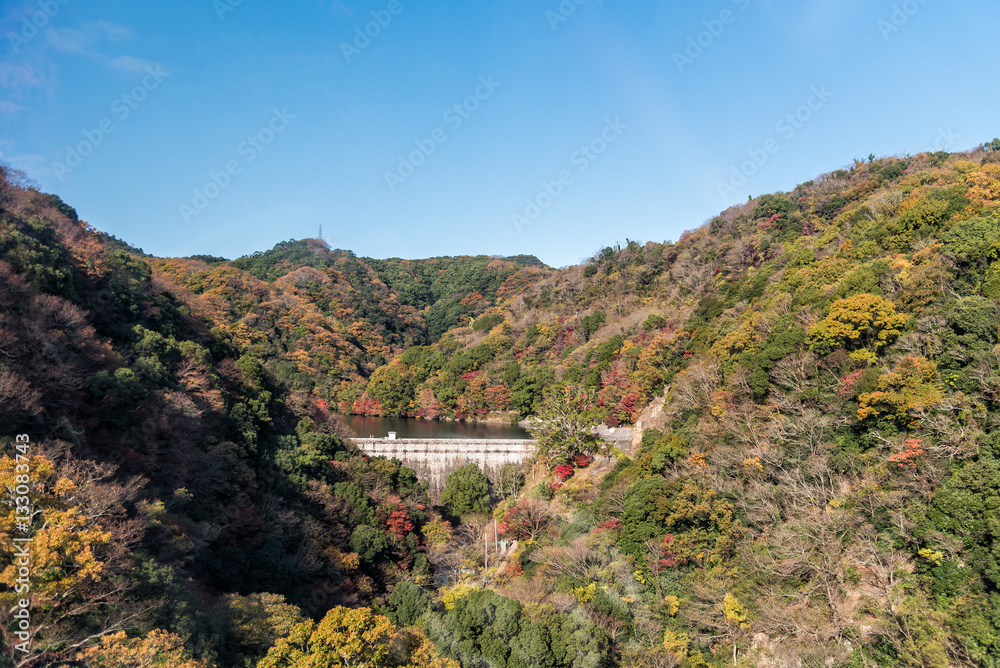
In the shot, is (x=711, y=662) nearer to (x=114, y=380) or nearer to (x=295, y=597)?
(x=295, y=597)

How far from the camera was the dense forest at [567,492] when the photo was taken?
1127cm

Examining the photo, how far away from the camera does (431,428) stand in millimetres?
48781

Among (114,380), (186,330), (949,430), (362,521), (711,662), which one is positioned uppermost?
(186,330)

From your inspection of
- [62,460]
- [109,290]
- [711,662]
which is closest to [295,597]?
[62,460]

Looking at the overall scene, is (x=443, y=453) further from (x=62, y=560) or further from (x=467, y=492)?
(x=62, y=560)

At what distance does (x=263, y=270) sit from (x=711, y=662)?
83.5 metres

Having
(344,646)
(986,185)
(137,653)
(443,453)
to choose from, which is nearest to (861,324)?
(986,185)

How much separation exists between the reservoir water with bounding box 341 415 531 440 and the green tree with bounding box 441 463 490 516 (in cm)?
1024

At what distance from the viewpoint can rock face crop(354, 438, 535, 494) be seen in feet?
106

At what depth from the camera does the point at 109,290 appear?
23172 mm

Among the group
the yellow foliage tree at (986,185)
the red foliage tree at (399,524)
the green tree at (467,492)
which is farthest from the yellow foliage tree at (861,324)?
the red foliage tree at (399,524)

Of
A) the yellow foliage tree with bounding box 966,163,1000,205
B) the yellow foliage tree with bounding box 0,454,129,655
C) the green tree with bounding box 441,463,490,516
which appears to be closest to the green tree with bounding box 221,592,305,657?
the yellow foliage tree with bounding box 0,454,129,655

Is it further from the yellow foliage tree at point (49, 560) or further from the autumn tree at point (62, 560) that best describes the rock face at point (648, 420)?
the yellow foliage tree at point (49, 560)

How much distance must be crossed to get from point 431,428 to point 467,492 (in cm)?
1846
